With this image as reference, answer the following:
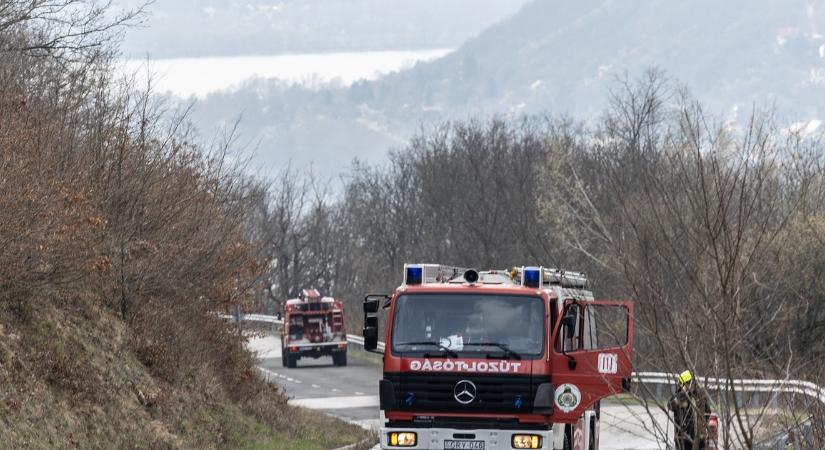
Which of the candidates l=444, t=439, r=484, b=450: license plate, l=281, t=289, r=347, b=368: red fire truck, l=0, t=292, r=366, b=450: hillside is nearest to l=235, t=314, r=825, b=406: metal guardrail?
l=281, t=289, r=347, b=368: red fire truck

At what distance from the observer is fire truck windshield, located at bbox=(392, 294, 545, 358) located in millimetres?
17938

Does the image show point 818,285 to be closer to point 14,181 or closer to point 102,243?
point 102,243

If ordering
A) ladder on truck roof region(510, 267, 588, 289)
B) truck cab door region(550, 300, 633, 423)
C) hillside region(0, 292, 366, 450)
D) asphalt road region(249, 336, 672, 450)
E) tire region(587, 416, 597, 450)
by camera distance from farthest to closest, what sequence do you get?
1. asphalt road region(249, 336, 672, 450)
2. tire region(587, 416, 597, 450)
3. ladder on truck roof region(510, 267, 588, 289)
4. truck cab door region(550, 300, 633, 423)
5. hillside region(0, 292, 366, 450)

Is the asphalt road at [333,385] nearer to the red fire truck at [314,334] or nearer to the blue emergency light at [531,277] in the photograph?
the red fire truck at [314,334]

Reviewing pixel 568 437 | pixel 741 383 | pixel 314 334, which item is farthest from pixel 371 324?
pixel 314 334

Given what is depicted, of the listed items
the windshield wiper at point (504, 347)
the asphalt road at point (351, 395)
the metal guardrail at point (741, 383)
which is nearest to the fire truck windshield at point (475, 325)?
the windshield wiper at point (504, 347)

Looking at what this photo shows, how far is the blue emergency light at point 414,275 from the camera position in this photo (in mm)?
18453

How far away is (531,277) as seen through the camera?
60.1 feet

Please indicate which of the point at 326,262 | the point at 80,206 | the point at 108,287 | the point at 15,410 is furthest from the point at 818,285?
the point at 326,262

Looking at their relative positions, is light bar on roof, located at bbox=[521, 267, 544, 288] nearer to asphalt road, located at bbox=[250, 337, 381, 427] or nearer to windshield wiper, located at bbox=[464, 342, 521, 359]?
windshield wiper, located at bbox=[464, 342, 521, 359]

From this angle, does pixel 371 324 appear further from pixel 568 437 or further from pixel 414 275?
pixel 568 437

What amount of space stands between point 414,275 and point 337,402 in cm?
2261

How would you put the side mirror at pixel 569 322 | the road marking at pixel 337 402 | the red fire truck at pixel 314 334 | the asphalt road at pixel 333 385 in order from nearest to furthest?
the side mirror at pixel 569 322 → the asphalt road at pixel 333 385 → the road marking at pixel 337 402 → the red fire truck at pixel 314 334

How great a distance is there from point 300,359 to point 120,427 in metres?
38.5
